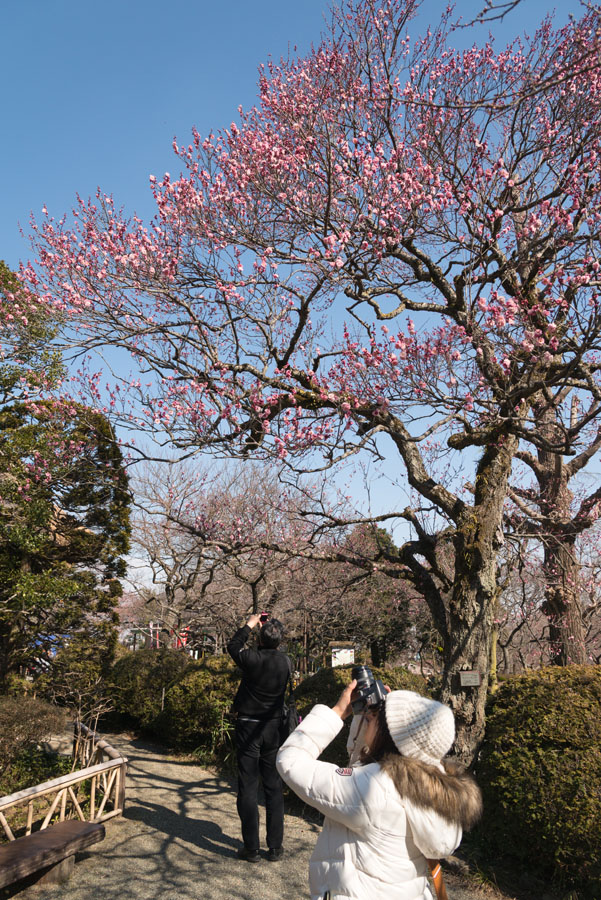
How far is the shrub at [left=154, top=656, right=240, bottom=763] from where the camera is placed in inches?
273

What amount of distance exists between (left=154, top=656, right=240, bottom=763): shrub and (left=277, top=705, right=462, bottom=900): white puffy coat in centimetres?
568

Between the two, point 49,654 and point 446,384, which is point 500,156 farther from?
point 49,654

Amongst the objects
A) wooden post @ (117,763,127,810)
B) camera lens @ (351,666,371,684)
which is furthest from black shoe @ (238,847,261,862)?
camera lens @ (351,666,371,684)

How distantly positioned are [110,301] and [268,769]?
450cm

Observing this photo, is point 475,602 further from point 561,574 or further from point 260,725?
point 561,574

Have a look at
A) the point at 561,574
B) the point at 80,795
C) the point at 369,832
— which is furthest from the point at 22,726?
the point at 561,574

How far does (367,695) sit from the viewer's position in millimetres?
1773

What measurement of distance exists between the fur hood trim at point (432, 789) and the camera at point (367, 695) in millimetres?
156

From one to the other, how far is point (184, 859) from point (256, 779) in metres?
0.73

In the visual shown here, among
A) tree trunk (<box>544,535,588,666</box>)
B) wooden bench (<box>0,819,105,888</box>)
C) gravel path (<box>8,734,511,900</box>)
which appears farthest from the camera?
tree trunk (<box>544,535,588,666</box>)

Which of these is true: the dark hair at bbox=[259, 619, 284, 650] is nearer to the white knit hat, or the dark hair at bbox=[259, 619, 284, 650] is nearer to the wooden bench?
the wooden bench

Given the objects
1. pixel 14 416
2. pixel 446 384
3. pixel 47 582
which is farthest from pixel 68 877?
pixel 14 416

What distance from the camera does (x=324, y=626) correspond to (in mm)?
12742

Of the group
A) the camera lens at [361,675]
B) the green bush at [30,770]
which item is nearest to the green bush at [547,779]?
the camera lens at [361,675]
